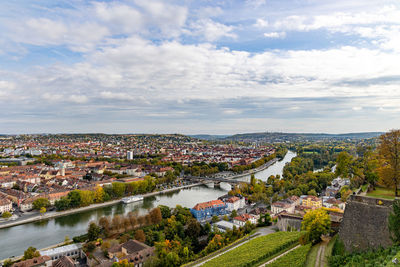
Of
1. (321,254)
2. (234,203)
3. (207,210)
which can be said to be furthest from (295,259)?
(234,203)

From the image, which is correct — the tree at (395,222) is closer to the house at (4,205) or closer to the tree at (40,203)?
the tree at (40,203)

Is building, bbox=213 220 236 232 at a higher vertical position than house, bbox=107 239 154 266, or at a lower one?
lower

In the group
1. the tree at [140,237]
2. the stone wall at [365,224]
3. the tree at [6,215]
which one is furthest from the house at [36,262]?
the stone wall at [365,224]

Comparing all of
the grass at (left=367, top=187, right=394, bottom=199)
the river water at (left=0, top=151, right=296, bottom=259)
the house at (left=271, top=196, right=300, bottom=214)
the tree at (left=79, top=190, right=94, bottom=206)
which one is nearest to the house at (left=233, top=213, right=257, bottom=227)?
the house at (left=271, top=196, right=300, bottom=214)

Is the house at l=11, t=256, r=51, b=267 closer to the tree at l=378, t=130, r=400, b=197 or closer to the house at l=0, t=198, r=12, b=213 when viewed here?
the house at l=0, t=198, r=12, b=213

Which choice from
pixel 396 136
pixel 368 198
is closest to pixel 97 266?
pixel 368 198

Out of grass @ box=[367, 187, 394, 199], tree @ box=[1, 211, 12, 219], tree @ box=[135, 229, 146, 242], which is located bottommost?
tree @ box=[1, 211, 12, 219]
